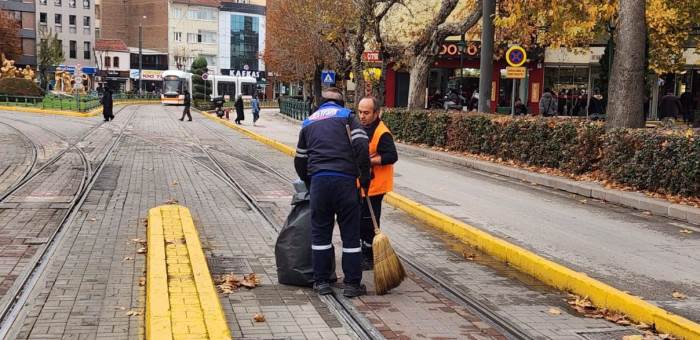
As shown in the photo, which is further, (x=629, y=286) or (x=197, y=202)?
(x=197, y=202)

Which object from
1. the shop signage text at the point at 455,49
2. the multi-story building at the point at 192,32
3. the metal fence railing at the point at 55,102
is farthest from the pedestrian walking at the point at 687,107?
the multi-story building at the point at 192,32

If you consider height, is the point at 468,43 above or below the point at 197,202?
above

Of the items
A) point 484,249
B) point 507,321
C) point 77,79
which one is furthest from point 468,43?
point 507,321

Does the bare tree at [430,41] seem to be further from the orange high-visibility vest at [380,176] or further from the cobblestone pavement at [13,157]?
the orange high-visibility vest at [380,176]

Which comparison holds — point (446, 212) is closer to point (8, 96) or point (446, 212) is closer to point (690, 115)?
point (690, 115)

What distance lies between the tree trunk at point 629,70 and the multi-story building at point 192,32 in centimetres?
8382

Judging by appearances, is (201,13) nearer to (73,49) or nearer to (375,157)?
(73,49)

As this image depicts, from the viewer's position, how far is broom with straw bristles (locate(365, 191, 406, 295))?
20.4ft

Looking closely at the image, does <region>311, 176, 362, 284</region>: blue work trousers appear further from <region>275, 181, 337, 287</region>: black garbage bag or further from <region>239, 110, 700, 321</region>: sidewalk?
<region>239, 110, 700, 321</region>: sidewalk

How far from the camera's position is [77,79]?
44.4 metres

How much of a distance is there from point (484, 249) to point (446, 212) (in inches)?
94.0

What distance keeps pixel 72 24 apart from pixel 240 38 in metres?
21.7

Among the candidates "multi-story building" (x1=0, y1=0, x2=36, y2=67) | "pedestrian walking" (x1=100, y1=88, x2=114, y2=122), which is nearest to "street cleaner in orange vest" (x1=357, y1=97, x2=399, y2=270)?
"pedestrian walking" (x1=100, y1=88, x2=114, y2=122)

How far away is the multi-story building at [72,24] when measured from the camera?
85438mm
